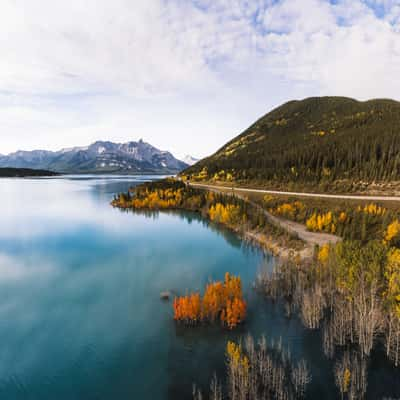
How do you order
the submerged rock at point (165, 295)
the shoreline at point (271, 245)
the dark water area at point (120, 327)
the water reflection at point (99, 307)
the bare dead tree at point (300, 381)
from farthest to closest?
the shoreline at point (271, 245)
the submerged rock at point (165, 295)
the water reflection at point (99, 307)
the dark water area at point (120, 327)
the bare dead tree at point (300, 381)

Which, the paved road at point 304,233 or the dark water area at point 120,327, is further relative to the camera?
the paved road at point 304,233

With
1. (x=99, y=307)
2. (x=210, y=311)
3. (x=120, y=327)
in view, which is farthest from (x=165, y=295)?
(x=210, y=311)

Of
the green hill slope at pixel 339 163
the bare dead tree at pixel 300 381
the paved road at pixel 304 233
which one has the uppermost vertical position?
the green hill slope at pixel 339 163

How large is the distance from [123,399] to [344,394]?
12.3 meters

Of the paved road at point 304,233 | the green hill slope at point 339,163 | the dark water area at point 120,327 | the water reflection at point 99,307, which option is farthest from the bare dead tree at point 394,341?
the green hill slope at point 339,163

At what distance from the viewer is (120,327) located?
18.7 metres

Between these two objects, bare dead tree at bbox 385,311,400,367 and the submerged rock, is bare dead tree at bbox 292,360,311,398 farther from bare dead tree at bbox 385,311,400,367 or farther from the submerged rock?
the submerged rock

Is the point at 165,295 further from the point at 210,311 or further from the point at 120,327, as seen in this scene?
the point at 210,311

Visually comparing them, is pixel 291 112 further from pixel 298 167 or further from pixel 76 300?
pixel 76 300

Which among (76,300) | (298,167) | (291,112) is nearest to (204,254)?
(76,300)

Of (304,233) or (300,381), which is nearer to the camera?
(300,381)

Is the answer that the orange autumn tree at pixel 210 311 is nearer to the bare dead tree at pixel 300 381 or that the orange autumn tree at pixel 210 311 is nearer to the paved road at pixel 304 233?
the bare dead tree at pixel 300 381

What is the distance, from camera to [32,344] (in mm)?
16938

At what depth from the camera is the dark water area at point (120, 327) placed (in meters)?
13.4
